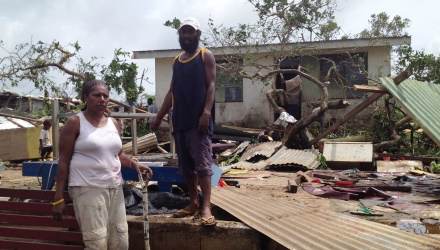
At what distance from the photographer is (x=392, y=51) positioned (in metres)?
17.4

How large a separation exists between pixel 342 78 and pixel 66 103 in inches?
360

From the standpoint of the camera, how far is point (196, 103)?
14.1 feet

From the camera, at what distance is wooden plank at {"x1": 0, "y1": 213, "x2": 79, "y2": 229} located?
160 inches

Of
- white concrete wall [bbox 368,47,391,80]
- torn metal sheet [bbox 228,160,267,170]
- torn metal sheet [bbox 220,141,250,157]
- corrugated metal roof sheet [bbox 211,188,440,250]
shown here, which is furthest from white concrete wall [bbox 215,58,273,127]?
corrugated metal roof sheet [bbox 211,188,440,250]

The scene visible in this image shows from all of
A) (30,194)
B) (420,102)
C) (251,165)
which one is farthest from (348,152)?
(30,194)

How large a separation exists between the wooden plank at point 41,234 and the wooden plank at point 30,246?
5 centimetres

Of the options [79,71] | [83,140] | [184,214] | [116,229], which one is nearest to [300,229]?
[184,214]

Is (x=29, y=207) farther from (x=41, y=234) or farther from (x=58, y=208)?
(x=58, y=208)

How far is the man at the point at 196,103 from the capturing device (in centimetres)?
427

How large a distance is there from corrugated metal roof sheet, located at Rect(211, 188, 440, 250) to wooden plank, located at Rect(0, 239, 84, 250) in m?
1.46

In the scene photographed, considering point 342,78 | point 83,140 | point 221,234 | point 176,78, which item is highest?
point 342,78

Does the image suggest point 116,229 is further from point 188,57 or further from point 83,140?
point 188,57

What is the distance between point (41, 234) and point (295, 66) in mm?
14562

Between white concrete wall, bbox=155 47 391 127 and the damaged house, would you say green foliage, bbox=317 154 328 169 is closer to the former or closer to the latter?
the damaged house
